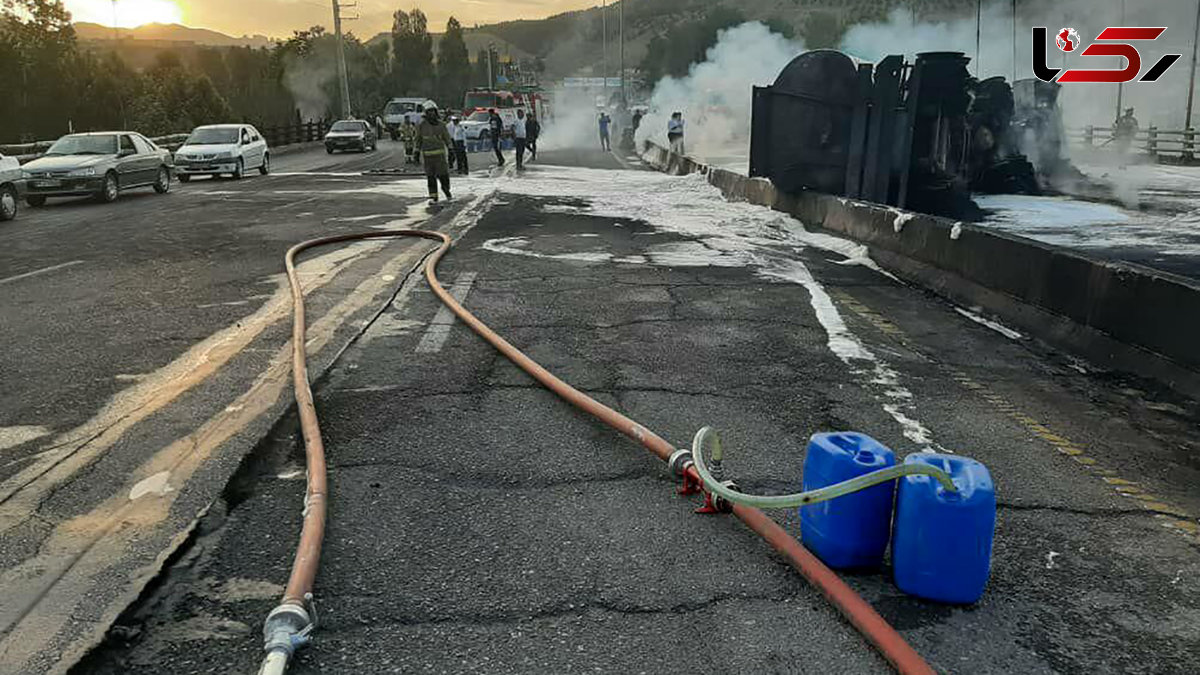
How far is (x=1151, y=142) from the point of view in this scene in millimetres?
30875

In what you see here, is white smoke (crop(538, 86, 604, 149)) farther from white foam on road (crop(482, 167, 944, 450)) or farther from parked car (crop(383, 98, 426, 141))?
white foam on road (crop(482, 167, 944, 450))

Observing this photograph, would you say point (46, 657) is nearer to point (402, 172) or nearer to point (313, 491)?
point (313, 491)

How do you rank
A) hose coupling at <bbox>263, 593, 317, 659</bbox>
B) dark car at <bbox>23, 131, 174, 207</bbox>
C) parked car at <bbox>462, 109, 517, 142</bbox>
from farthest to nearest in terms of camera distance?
parked car at <bbox>462, 109, 517, 142</bbox> < dark car at <bbox>23, 131, 174, 207</bbox> < hose coupling at <bbox>263, 593, 317, 659</bbox>

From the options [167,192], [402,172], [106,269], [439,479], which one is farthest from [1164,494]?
[402,172]

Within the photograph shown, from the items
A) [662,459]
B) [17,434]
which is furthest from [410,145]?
[662,459]

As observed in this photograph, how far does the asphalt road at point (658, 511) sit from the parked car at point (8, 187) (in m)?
11.4

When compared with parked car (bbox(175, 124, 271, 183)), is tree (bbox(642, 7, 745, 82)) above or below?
above

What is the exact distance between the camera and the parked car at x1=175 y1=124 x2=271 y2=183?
23844 mm

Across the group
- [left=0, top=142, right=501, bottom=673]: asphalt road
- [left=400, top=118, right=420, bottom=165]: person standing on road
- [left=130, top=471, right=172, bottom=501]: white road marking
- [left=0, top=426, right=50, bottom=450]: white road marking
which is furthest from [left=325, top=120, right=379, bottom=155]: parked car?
[left=130, top=471, right=172, bottom=501]: white road marking

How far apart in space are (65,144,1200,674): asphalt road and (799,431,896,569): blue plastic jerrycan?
133 mm

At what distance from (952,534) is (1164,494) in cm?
172

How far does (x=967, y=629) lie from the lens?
2949mm

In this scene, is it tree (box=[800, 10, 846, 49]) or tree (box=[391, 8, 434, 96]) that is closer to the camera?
tree (box=[800, 10, 846, 49])

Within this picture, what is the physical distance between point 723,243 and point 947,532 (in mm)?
9120
